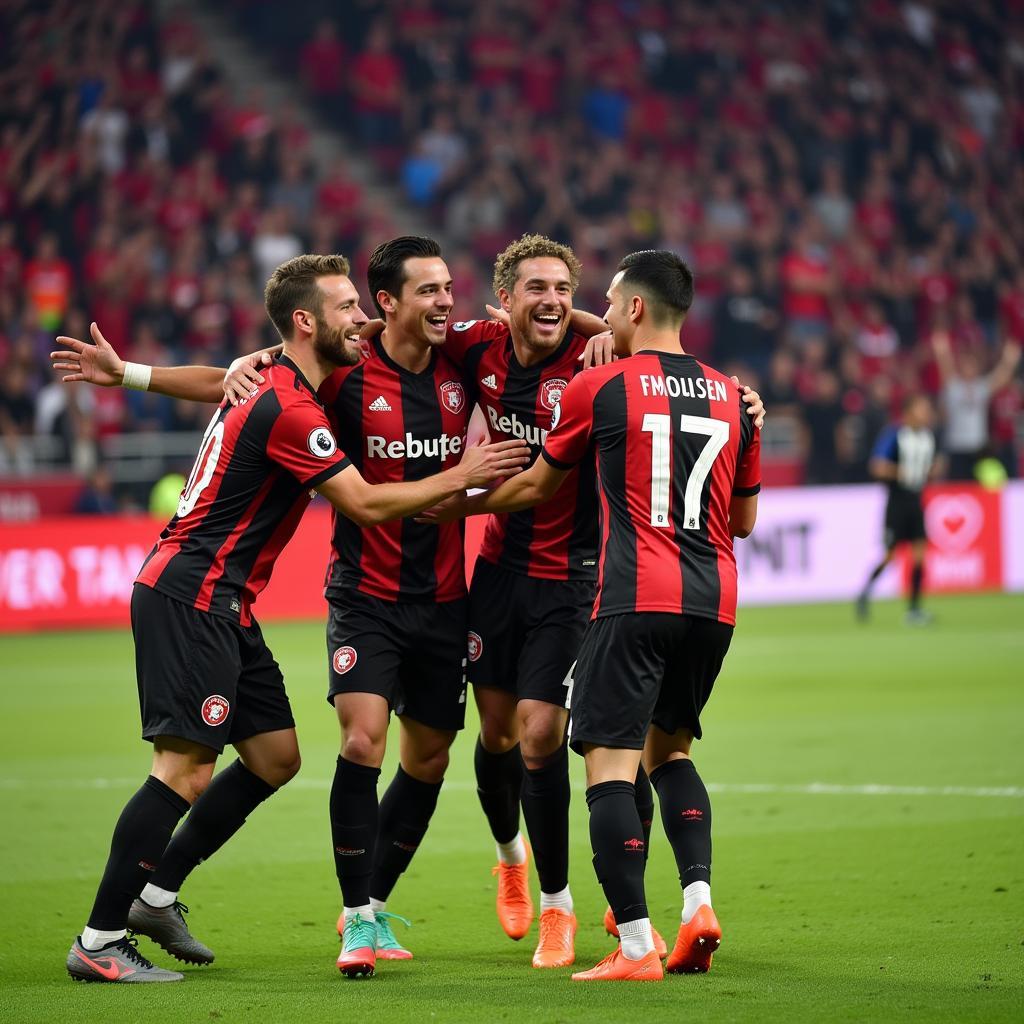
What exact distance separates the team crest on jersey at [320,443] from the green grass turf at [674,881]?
1.59 m

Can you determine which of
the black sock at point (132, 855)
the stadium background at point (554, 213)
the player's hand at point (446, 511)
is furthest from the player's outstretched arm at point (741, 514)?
the stadium background at point (554, 213)

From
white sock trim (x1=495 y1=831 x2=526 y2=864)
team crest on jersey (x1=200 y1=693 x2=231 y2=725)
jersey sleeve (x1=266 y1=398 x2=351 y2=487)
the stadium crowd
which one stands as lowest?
white sock trim (x1=495 y1=831 x2=526 y2=864)

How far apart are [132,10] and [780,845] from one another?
1905cm

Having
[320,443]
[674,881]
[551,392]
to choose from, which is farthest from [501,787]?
[320,443]

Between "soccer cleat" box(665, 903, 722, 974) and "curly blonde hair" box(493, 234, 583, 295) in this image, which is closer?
"soccer cleat" box(665, 903, 722, 974)

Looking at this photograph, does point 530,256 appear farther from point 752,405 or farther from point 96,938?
point 96,938

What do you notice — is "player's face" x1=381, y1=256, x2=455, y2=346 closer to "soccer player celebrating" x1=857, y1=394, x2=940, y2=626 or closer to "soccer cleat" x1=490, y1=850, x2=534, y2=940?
"soccer cleat" x1=490, y1=850, x2=534, y2=940

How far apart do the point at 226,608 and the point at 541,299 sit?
1504mm

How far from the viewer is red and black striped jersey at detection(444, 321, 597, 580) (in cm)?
595

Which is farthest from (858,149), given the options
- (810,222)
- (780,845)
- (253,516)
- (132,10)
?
(253,516)

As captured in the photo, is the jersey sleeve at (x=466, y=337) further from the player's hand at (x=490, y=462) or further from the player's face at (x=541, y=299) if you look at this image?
the player's hand at (x=490, y=462)

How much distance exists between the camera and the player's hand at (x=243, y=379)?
5.41 meters

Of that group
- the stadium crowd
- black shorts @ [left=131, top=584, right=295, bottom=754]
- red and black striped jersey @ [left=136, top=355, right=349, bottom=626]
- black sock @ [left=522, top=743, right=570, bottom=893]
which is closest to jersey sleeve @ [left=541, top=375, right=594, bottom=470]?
red and black striped jersey @ [left=136, top=355, right=349, bottom=626]

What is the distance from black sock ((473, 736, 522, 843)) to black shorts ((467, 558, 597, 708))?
0.30 m
